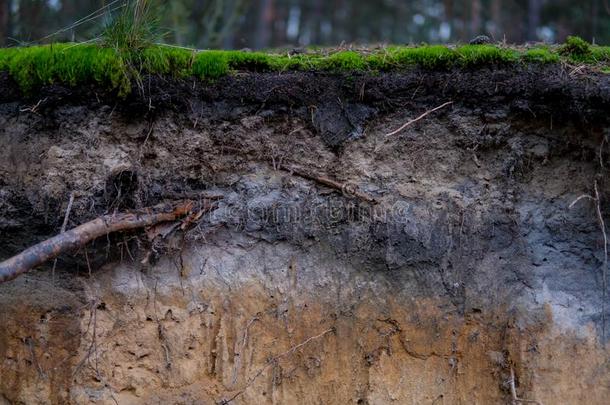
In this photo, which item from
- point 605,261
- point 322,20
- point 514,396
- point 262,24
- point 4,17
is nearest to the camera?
point 514,396

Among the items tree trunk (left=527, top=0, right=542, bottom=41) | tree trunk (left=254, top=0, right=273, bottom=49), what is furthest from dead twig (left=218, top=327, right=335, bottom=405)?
tree trunk (left=254, top=0, right=273, bottom=49)

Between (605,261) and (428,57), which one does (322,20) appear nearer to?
(428,57)

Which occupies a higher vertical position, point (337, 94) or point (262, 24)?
point (262, 24)

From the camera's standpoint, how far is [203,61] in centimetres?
375

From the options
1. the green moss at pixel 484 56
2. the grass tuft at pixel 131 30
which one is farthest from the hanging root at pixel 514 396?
the grass tuft at pixel 131 30

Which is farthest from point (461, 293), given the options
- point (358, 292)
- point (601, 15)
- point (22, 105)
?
point (601, 15)

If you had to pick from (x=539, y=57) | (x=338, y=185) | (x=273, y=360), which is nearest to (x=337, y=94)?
(x=338, y=185)

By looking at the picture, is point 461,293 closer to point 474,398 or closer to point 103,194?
point 474,398

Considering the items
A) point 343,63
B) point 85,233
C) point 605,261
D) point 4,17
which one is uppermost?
point 4,17

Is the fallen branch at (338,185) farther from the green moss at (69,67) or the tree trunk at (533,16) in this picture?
the tree trunk at (533,16)

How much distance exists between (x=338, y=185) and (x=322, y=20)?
13.9m

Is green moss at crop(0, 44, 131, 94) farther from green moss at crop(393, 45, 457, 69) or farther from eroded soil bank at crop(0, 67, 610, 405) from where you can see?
green moss at crop(393, 45, 457, 69)

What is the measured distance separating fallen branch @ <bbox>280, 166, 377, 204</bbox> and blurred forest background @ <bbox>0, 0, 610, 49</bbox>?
4.38 feet

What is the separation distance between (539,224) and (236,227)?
2094 mm
